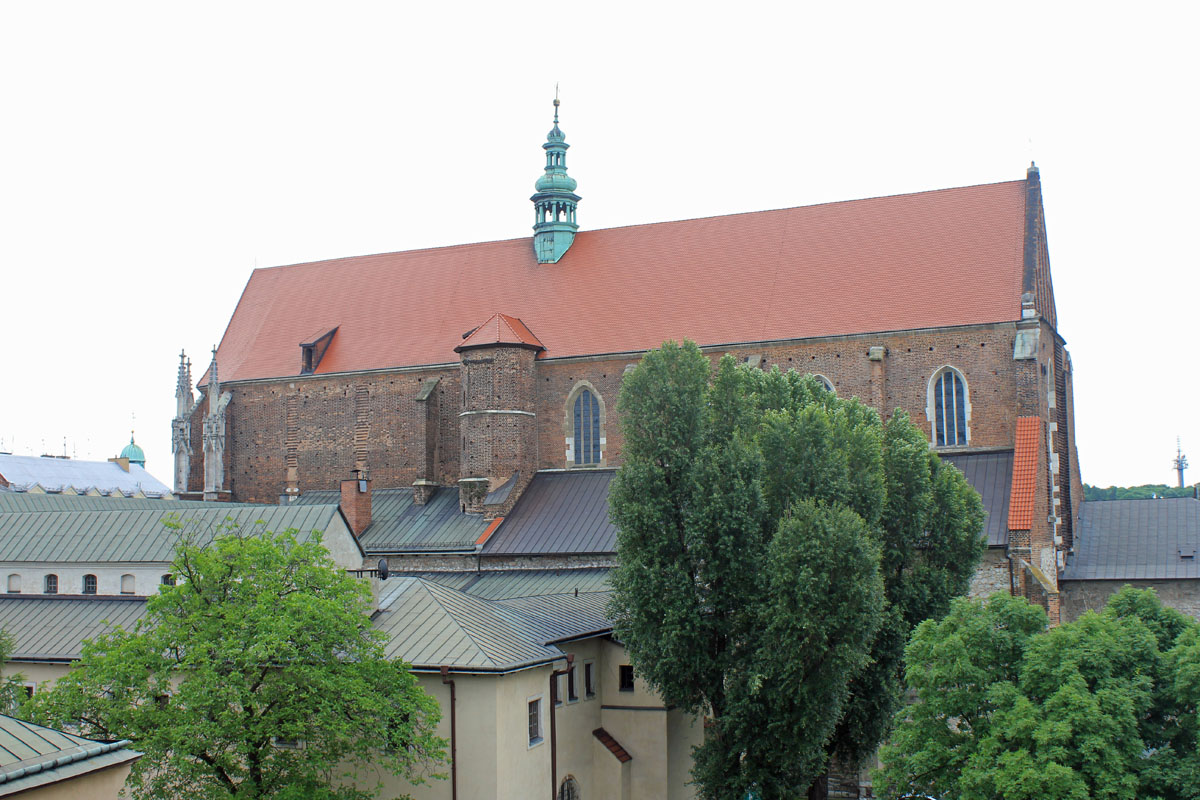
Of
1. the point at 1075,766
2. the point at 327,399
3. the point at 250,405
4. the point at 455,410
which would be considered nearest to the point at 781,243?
the point at 455,410

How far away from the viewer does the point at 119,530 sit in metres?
33.9

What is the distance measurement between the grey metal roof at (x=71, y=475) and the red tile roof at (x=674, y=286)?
26240 millimetres

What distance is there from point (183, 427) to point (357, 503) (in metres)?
10.4

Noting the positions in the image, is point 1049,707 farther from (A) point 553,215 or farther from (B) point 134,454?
(B) point 134,454

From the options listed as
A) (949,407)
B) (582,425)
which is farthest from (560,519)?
(949,407)

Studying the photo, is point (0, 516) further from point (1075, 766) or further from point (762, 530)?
point (1075, 766)

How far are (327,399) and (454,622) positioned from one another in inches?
920

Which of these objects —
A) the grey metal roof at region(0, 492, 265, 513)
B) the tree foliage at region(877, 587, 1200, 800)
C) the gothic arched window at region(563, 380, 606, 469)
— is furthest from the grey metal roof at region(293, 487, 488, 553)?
the tree foliage at region(877, 587, 1200, 800)

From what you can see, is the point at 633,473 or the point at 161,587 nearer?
the point at 161,587

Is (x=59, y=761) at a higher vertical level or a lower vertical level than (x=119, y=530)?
lower

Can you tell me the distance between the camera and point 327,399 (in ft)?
153

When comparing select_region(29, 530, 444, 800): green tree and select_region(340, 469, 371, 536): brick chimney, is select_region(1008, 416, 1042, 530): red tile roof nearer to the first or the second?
select_region(29, 530, 444, 800): green tree

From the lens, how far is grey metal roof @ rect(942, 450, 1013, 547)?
3334cm

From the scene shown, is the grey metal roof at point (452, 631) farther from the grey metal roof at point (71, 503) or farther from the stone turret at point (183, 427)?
the stone turret at point (183, 427)
